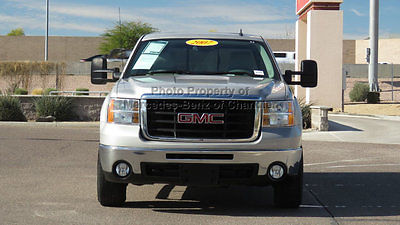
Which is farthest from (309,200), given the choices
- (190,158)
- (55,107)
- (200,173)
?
(55,107)

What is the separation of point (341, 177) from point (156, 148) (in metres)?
4.28

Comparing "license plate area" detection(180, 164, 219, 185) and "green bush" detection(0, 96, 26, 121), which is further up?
"green bush" detection(0, 96, 26, 121)

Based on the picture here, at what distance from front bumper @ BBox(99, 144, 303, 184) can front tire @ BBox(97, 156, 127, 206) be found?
34 cm

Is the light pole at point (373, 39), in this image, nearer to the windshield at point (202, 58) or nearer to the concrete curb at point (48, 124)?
the concrete curb at point (48, 124)

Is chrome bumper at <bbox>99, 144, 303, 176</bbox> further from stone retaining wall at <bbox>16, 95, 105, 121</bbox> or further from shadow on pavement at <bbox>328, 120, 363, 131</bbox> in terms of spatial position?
stone retaining wall at <bbox>16, 95, 105, 121</bbox>

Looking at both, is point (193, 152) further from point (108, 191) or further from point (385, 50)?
point (385, 50)

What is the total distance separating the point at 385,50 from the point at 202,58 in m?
68.5

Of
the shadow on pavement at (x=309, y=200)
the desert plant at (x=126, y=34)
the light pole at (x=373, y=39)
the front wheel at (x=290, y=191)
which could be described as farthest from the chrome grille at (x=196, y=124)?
the desert plant at (x=126, y=34)

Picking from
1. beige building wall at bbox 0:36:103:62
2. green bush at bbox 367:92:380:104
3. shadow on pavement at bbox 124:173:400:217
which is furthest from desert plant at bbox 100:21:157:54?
shadow on pavement at bbox 124:173:400:217

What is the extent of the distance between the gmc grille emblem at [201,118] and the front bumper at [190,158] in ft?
0.98

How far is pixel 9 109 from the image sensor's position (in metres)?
21.0

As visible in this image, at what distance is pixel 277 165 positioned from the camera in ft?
22.4

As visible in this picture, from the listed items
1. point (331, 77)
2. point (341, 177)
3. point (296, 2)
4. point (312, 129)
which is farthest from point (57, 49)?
point (341, 177)

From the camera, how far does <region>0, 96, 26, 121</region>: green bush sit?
20.9 metres
